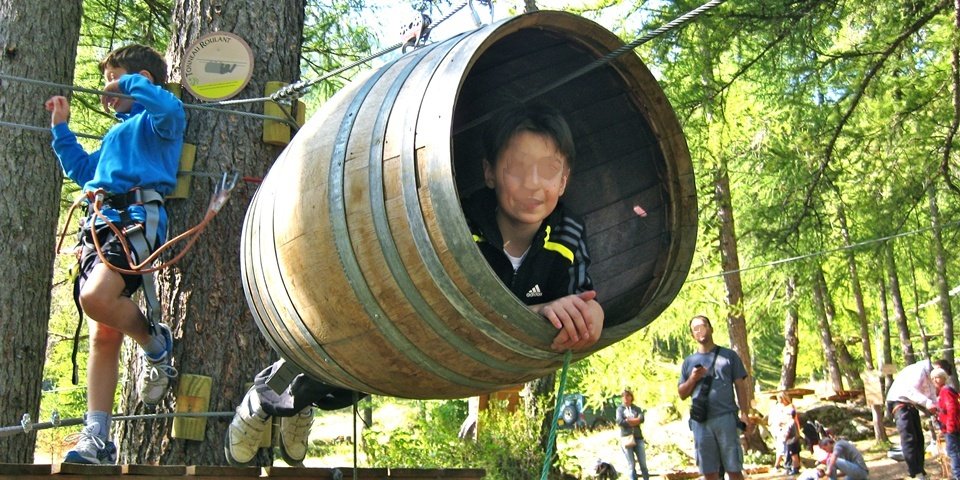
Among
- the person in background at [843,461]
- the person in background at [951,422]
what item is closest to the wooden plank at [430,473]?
the person in background at [951,422]

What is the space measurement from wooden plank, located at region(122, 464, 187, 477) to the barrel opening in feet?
3.99

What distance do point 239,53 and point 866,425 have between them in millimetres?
17842

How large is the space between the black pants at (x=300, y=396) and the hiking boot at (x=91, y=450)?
57 cm

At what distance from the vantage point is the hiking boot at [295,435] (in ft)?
13.1

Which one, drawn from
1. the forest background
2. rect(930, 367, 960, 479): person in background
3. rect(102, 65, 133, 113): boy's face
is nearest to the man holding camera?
the forest background

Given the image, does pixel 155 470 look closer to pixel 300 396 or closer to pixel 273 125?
pixel 300 396

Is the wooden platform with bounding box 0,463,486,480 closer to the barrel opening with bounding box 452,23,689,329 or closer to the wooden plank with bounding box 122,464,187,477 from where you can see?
the wooden plank with bounding box 122,464,187,477

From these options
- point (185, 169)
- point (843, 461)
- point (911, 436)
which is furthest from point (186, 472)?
point (843, 461)

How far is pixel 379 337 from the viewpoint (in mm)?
2443

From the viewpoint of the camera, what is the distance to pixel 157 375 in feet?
13.2

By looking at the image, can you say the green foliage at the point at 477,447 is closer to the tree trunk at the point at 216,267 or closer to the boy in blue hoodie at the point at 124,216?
the tree trunk at the point at 216,267

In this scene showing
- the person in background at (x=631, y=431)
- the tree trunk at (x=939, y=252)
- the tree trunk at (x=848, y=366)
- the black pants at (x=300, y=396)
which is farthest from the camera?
the tree trunk at (x=848, y=366)

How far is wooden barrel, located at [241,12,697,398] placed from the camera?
7.57 ft

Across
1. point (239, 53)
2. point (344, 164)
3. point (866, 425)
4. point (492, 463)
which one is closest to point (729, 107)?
point (866, 425)
